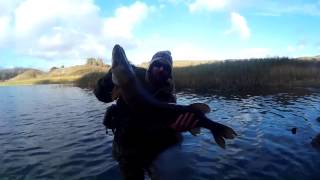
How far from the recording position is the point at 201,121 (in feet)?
16.4

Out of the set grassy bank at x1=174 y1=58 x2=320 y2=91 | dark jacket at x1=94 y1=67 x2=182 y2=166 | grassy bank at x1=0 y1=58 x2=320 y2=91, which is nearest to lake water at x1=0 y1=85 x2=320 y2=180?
dark jacket at x1=94 y1=67 x2=182 y2=166

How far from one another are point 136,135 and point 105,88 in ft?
2.99

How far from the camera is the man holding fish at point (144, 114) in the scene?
4.95 meters

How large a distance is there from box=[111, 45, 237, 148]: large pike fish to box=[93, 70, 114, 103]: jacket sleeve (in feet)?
1.50

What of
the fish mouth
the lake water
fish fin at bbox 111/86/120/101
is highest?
the fish mouth

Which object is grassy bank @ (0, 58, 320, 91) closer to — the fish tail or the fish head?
the fish tail

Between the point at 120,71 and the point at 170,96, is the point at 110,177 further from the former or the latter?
the point at 120,71

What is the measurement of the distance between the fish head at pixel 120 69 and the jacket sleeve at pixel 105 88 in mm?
456

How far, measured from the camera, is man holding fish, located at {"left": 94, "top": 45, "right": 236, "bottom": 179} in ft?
16.2

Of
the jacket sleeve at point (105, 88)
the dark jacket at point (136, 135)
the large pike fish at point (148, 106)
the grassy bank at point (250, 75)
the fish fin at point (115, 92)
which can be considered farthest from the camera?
the grassy bank at point (250, 75)

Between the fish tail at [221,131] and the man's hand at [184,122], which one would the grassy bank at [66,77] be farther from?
the fish tail at [221,131]

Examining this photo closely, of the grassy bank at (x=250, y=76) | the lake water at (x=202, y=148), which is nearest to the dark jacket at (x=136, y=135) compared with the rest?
the lake water at (x=202, y=148)

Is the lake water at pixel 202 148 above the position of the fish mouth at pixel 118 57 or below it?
below

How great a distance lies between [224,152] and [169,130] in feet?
21.3
